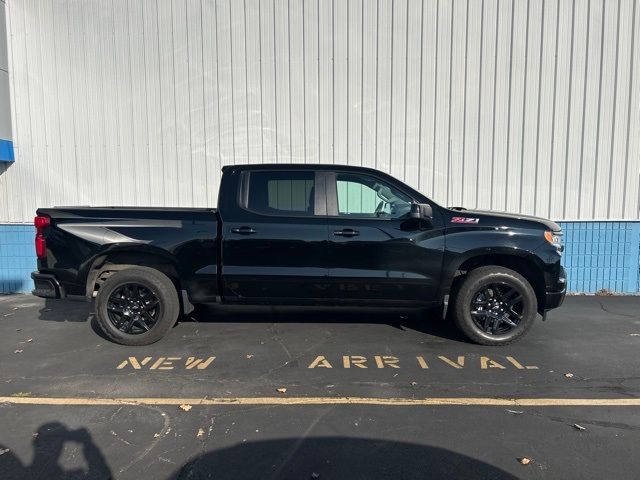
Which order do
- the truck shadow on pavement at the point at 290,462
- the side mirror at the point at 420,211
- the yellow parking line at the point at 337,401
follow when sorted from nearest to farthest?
1. the truck shadow on pavement at the point at 290,462
2. the yellow parking line at the point at 337,401
3. the side mirror at the point at 420,211

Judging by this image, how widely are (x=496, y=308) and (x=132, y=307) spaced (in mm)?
3948

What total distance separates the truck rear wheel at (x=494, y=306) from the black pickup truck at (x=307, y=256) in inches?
0.4

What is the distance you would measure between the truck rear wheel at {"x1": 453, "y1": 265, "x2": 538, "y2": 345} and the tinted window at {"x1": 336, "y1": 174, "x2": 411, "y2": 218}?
1.06 meters

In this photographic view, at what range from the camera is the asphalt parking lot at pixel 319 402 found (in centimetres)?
279

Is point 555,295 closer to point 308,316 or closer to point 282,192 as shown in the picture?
point 308,316

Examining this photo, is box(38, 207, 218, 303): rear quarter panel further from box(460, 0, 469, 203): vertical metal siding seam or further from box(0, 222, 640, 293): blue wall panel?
box(0, 222, 640, 293): blue wall panel

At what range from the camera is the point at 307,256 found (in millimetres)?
4762

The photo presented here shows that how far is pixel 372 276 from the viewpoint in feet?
15.7

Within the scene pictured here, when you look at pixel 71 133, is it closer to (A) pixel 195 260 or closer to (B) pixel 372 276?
(A) pixel 195 260

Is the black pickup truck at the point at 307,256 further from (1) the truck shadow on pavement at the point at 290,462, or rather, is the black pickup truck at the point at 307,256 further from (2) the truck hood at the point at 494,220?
(1) the truck shadow on pavement at the point at 290,462

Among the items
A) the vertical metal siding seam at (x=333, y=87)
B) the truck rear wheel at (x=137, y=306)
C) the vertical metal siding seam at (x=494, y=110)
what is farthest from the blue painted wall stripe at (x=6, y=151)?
the vertical metal siding seam at (x=494, y=110)

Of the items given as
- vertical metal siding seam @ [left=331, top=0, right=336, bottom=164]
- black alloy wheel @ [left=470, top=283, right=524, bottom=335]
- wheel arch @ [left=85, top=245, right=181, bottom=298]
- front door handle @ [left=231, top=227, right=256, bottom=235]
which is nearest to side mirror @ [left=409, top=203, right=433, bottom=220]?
black alloy wheel @ [left=470, top=283, right=524, bottom=335]

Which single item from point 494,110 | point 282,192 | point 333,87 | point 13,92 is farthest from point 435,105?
point 13,92

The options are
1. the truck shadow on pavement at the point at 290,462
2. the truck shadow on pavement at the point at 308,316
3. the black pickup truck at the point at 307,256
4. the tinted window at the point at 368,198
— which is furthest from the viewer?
the truck shadow on pavement at the point at 308,316
